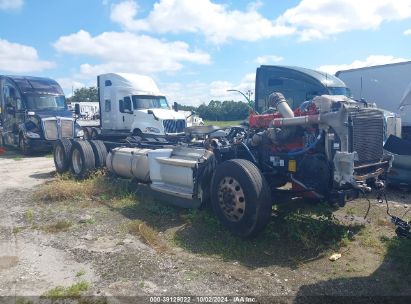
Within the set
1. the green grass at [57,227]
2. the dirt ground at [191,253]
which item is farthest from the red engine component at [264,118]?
the green grass at [57,227]

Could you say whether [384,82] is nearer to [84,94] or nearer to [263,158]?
[263,158]

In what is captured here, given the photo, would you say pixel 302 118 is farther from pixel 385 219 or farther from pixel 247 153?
pixel 385 219

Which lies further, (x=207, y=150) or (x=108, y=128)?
(x=108, y=128)

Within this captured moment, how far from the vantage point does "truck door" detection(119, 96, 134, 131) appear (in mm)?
14922

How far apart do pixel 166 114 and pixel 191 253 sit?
34.0 ft

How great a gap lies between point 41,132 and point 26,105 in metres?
1.59

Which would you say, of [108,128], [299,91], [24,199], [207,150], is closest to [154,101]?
[108,128]

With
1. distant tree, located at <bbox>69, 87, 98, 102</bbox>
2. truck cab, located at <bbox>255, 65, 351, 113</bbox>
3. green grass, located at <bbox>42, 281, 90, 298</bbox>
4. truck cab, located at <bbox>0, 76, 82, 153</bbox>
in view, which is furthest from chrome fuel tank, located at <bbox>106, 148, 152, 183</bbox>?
distant tree, located at <bbox>69, 87, 98, 102</bbox>

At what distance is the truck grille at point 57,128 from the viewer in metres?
16.2

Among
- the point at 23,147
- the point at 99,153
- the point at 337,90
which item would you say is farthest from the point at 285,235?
the point at 23,147

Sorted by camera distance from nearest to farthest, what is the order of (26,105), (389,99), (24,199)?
(24,199) < (389,99) < (26,105)

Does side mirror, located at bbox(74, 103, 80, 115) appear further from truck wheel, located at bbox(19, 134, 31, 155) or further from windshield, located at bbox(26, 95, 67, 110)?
truck wheel, located at bbox(19, 134, 31, 155)

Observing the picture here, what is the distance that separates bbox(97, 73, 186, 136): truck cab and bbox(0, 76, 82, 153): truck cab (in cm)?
229

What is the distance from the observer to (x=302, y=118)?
5219mm
